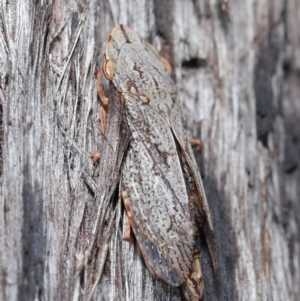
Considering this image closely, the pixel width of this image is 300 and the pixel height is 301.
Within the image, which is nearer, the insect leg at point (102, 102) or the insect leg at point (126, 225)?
the insect leg at point (126, 225)

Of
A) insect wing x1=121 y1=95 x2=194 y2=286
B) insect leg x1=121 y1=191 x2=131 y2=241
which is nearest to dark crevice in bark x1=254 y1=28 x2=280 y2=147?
insect wing x1=121 y1=95 x2=194 y2=286

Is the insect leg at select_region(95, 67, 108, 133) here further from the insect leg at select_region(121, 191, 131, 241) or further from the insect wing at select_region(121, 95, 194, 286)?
the insect leg at select_region(121, 191, 131, 241)

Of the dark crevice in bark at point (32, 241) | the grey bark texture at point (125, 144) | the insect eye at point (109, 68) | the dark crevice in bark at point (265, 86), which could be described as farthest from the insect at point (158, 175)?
the dark crevice in bark at point (265, 86)

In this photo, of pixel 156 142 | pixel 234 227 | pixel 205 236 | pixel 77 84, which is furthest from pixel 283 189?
pixel 77 84

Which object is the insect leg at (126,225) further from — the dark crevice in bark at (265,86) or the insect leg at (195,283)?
the dark crevice in bark at (265,86)

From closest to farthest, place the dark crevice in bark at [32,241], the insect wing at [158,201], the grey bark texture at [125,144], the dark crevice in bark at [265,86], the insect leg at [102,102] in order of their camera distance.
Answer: the dark crevice in bark at [32,241] < the grey bark texture at [125,144] < the insect wing at [158,201] < the insect leg at [102,102] < the dark crevice in bark at [265,86]

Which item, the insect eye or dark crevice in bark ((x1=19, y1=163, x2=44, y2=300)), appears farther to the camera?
the insect eye

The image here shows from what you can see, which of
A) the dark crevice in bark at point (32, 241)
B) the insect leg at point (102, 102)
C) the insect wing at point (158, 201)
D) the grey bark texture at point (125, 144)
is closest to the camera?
the dark crevice in bark at point (32, 241)
